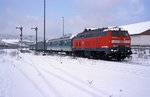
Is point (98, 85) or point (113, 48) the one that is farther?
point (113, 48)

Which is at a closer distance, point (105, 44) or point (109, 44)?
point (109, 44)

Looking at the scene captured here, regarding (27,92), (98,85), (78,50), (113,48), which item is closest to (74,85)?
(98,85)

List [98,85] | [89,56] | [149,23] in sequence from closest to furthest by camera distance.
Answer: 1. [98,85]
2. [89,56]
3. [149,23]

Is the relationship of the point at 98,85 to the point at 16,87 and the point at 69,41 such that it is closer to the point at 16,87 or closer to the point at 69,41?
the point at 16,87

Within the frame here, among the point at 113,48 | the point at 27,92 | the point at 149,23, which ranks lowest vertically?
the point at 27,92

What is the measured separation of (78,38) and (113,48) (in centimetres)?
970

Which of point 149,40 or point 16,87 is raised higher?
point 149,40

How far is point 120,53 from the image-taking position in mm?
21766

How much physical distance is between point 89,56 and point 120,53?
5764mm

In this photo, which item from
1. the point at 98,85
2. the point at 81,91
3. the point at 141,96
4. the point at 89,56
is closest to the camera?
the point at 141,96

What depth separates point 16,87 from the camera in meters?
8.59

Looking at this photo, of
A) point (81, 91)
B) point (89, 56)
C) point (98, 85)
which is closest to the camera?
point (81, 91)

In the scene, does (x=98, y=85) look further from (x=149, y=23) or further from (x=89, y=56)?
(x=149, y=23)

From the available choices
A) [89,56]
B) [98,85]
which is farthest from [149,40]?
[98,85]
